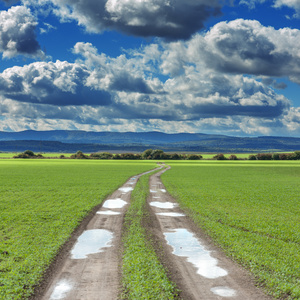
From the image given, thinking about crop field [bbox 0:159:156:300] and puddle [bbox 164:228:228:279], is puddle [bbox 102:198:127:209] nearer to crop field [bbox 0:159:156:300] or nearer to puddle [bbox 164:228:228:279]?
crop field [bbox 0:159:156:300]

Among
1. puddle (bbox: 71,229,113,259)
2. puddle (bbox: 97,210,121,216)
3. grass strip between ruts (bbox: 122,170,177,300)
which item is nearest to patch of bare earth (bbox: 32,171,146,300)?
puddle (bbox: 71,229,113,259)

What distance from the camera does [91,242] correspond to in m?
16.3

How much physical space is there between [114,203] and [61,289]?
18843mm

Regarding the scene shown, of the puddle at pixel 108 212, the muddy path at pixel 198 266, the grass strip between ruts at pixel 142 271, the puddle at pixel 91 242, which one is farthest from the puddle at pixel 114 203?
the grass strip between ruts at pixel 142 271

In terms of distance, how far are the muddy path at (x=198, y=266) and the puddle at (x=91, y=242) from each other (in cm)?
284

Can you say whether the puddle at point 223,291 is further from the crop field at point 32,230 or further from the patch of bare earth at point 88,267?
the crop field at point 32,230

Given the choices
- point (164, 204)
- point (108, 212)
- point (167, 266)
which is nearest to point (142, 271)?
point (167, 266)

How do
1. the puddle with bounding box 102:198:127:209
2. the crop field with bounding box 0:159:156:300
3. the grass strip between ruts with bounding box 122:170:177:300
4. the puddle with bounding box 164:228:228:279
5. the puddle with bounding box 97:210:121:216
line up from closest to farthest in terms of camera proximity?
the grass strip between ruts with bounding box 122:170:177:300
the crop field with bounding box 0:159:156:300
the puddle with bounding box 164:228:228:279
the puddle with bounding box 97:210:121:216
the puddle with bounding box 102:198:127:209

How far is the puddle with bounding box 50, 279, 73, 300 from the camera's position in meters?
10.0

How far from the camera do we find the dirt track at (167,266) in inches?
405

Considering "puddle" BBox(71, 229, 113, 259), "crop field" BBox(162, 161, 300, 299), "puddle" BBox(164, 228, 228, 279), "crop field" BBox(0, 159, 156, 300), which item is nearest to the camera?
"crop field" BBox(0, 159, 156, 300)

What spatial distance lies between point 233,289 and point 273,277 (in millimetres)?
2104

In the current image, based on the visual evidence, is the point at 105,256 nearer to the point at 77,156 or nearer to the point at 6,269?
the point at 6,269

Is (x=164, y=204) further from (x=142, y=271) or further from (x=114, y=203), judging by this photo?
(x=142, y=271)
